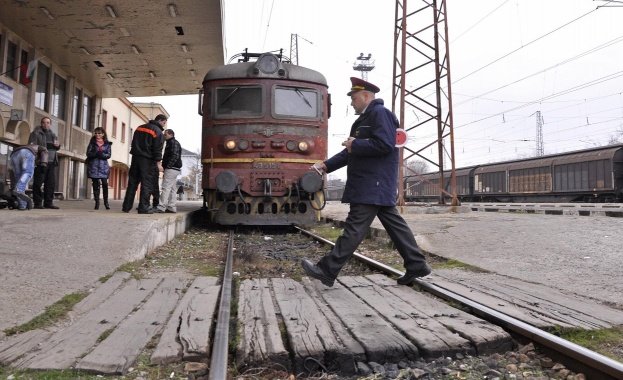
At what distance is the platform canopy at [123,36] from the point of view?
35.3 feet

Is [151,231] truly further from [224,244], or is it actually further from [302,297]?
[302,297]

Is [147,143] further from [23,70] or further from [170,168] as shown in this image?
[23,70]

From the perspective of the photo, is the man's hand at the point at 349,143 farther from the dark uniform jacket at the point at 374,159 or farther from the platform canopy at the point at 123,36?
the platform canopy at the point at 123,36

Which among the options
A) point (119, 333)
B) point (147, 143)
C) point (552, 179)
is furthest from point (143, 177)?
point (552, 179)

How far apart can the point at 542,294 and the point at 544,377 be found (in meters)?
1.80

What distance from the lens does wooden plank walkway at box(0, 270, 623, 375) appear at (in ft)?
8.16

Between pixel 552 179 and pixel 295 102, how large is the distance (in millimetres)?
20259

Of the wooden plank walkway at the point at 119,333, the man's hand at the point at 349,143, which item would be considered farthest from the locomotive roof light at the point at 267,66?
the wooden plank walkway at the point at 119,333

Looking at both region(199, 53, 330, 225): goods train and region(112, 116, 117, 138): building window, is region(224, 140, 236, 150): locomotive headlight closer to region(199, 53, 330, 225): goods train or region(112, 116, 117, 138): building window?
region(199, 53, 330, 225): goods train

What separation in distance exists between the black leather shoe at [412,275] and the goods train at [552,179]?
1446cm

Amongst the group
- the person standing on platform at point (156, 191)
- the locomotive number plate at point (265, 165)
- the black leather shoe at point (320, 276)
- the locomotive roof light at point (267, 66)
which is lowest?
the black leather shoe at point (320, 276)

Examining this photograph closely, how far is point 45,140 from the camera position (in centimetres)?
888

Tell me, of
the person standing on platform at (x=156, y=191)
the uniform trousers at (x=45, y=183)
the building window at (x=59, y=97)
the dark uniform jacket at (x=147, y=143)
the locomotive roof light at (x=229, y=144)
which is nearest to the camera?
the dark uniform jacket at (x=147, y=143)

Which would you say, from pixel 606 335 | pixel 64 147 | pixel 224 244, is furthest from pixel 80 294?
pixel 64 147
